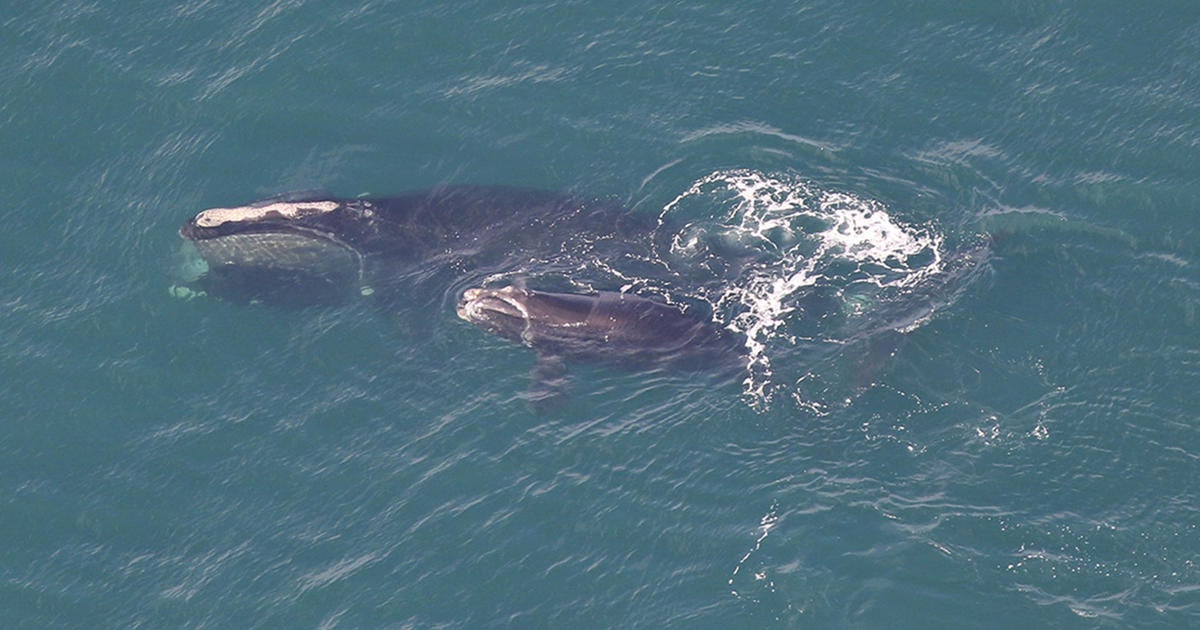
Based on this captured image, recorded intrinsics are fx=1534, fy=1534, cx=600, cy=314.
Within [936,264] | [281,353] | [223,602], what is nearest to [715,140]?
[936,264]

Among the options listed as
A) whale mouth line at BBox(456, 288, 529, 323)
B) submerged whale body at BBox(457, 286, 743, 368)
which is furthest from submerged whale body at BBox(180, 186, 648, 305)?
submerged whale body at BBox(457, 286, 743, 368)

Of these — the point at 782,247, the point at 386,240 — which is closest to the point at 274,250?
the point at 386,240

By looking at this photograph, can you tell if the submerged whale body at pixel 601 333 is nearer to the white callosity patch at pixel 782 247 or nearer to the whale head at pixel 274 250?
the white callosity patch at pixel 782 247

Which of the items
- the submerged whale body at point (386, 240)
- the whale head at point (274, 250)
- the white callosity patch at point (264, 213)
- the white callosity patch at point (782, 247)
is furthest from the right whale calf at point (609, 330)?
the white callosity patch at point (264, 213)

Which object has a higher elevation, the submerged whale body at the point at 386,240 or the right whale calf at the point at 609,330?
the submerged whale body at the point at 386,240

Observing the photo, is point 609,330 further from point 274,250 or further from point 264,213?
point 264,213
